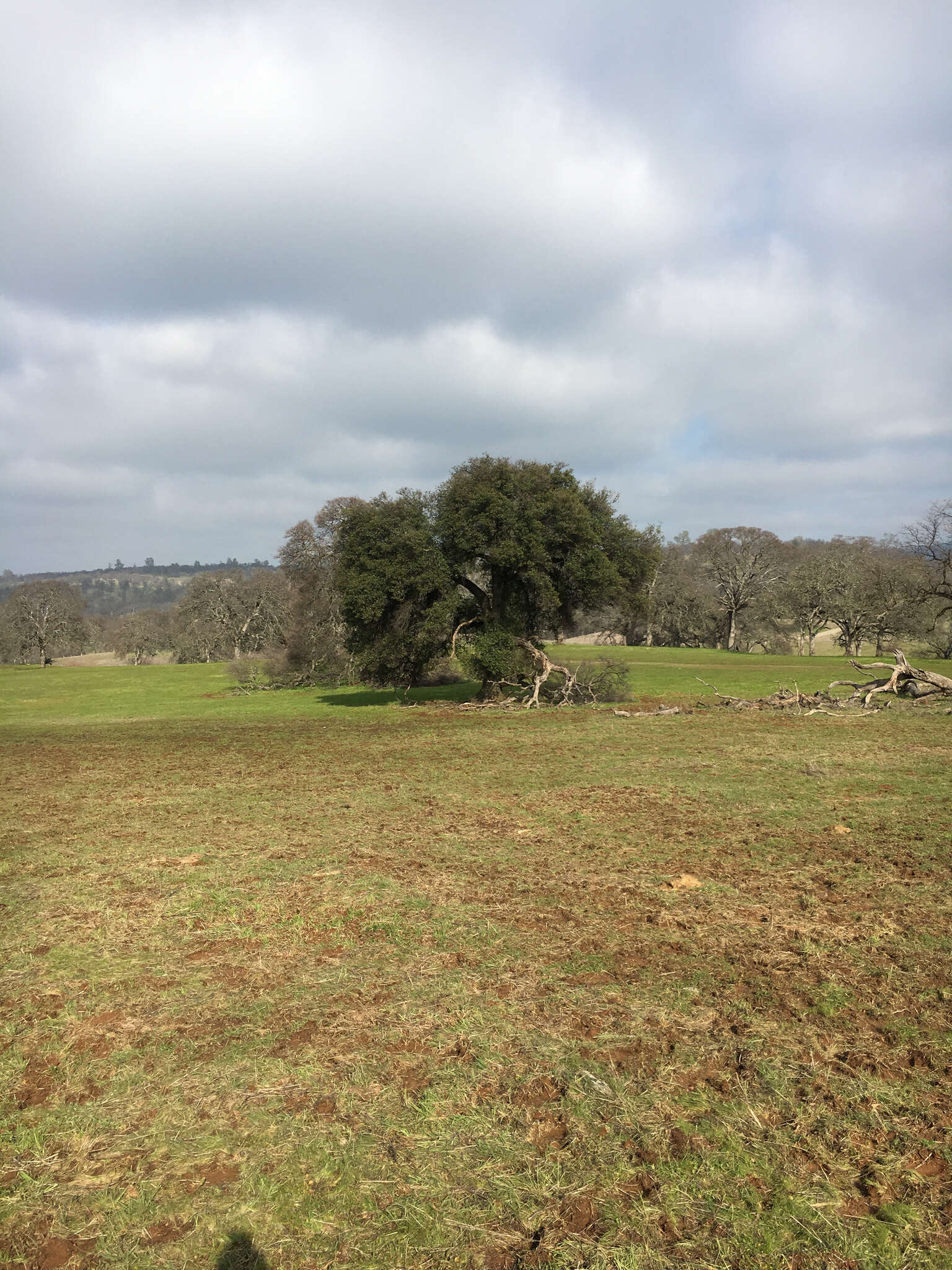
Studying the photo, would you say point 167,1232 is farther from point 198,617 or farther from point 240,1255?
point 198,617

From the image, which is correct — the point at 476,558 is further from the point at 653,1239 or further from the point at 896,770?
the point at 653,1239

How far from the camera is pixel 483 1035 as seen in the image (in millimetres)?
4598

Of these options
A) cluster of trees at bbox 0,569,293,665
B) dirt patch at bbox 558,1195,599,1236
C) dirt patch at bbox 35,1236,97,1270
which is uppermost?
cluster of trees at bbox 0,569,293,665

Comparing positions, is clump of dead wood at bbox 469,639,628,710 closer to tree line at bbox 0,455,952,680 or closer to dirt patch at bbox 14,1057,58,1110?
tree line at bbox 0,455,952,680

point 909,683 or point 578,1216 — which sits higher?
point 909,683

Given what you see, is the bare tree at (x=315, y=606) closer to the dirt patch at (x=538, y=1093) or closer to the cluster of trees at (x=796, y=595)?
the cluster of trees at (x=796, y=595)

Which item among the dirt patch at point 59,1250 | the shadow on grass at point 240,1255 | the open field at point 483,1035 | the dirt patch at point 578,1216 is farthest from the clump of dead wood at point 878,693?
the dirt patch at point 59,1250

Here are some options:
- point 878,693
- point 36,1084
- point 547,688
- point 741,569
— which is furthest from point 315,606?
point 741,569

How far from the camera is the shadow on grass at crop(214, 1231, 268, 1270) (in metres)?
2.96

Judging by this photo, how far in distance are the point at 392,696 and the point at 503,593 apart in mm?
9504

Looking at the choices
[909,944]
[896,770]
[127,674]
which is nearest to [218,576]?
[127,674]

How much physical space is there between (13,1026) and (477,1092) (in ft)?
10.2

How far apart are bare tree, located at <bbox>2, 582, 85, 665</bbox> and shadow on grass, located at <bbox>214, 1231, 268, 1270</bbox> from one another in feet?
264

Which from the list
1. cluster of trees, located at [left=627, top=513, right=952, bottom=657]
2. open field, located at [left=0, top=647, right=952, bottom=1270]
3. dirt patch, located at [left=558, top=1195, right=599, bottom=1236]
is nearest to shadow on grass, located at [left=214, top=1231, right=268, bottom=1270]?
open field, located at [left=0, top=647, right=952, bottom=1270]
